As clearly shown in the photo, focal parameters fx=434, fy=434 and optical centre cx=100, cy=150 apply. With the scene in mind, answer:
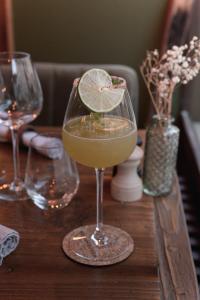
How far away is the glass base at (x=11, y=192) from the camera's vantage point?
38.5 inches

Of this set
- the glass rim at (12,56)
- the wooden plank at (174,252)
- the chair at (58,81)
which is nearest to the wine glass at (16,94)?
the glass rim at (12,56)

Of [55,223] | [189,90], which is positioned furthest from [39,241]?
[189,90]

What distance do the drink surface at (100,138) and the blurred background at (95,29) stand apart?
1.62 metres

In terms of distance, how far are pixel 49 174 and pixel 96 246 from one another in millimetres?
248

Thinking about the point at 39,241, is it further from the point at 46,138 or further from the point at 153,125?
the point at 153,125

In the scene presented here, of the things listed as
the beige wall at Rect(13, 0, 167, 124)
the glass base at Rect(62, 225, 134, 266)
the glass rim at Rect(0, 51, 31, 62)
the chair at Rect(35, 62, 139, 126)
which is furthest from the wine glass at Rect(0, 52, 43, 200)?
the beige wall at Rect(13, 0, 167, 124)

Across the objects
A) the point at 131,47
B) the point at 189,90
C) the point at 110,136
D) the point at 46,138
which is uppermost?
the point at 110,136

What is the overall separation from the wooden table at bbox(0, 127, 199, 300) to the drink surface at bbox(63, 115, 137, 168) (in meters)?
0.18

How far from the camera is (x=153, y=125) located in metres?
1.03

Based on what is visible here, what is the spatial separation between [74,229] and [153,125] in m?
0.32

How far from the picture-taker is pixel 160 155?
Result: 103cm

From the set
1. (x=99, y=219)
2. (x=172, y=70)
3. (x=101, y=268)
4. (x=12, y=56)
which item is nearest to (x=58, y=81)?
(x=12, y=56)

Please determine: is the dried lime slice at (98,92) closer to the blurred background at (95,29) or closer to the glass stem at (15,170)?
the glass stem at (15,170)

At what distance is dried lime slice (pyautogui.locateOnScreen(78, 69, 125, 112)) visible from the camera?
716mm
